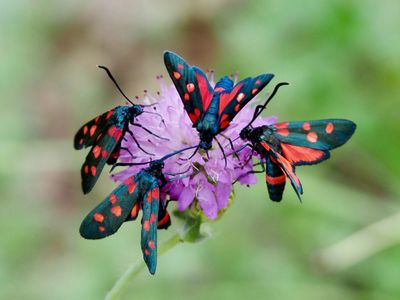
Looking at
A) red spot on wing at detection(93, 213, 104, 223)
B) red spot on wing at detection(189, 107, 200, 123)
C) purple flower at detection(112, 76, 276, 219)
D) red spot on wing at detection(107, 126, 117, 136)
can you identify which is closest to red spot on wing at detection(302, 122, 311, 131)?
purple flower at detection(112, 76, 276, 219)

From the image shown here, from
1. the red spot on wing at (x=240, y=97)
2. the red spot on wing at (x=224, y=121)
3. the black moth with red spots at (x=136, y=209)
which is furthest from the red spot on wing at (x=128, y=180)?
the red spot on wing at (x=240, y=97)

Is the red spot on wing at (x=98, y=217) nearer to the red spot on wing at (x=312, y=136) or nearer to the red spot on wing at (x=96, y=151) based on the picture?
the red spot on wing at (x=96, y=151)

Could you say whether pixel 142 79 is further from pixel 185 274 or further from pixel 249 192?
pixel 185 274

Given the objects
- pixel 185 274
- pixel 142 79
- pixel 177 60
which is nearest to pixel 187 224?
pixel 177 60

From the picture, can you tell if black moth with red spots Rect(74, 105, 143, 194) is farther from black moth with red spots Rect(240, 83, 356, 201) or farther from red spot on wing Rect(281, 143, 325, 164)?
red spot on wing Rect(281, 143, 325, 164)

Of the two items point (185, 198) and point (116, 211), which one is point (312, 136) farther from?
point (116, 211)

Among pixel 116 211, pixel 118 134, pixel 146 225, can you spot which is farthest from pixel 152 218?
pixel 118 134

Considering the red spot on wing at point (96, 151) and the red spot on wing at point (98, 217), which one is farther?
the red spot on wing at point (96, 151)
